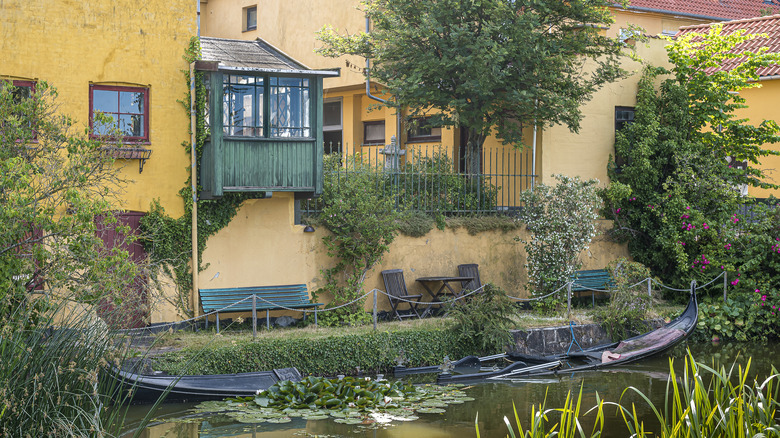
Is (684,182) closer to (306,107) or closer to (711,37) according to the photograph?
(711,37)

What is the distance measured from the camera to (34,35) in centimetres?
1321

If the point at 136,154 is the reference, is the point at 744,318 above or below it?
below

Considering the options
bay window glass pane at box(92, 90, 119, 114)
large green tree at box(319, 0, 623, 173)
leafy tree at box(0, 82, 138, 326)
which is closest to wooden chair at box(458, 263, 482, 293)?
large green tree at box(319, 0, 623, 173)

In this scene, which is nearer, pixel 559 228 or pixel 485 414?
pixel 485 414

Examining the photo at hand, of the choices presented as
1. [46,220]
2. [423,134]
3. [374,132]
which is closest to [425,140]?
[423,134]

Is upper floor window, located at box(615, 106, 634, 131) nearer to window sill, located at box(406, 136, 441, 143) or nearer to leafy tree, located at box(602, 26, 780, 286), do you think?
leafy tree, located at box(602, 26, 780, 286)

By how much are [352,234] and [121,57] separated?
5377 mm

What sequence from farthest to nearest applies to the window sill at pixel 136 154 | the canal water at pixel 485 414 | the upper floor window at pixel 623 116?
the upper floor window at pixel 623 116 < the window sill at pixel 136 154 < the canal water at pixel 485 414

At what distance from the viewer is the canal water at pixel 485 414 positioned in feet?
32.3

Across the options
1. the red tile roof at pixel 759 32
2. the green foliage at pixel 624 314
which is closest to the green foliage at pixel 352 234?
the green foliage at pixel 624 314

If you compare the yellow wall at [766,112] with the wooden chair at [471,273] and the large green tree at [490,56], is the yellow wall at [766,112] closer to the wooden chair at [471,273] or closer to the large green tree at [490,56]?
the large green tree at [490,56]

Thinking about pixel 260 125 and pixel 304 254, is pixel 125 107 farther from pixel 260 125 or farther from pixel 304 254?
pixel 304 254

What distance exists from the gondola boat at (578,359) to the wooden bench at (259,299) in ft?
8.57

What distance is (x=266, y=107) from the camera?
14.5m
